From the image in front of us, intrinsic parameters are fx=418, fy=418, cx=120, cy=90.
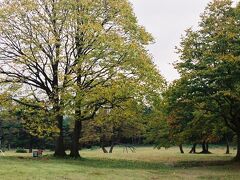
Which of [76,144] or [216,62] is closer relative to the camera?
[216,62]

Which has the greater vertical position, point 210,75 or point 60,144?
point 210,75

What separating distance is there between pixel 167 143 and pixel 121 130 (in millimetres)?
35886

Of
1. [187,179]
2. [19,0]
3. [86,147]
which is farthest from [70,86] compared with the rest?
[86,147]

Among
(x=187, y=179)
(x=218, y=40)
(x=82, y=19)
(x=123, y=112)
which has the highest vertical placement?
(x=82, y=19)

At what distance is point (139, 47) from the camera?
40.5m

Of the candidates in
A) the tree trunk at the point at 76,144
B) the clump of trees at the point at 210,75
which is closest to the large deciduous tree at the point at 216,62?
the clump of trees at the point at 210,75

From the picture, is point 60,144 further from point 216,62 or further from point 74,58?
point 216,62

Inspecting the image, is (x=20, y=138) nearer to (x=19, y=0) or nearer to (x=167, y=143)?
(x=167, y=143)

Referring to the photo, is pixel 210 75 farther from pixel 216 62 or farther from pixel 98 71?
pixel 98 71

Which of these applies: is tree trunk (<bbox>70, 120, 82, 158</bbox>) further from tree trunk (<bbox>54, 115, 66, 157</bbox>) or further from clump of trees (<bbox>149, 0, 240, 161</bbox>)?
clump of trees (<bbox>149, 0, 240, 161</bbox>)

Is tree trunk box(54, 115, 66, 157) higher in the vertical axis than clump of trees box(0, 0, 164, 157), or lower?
lower

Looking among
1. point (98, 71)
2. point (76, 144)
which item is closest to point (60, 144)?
point (76, 144)

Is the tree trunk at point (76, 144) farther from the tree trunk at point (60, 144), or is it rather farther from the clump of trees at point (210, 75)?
the clump of trees at point (210, 75)

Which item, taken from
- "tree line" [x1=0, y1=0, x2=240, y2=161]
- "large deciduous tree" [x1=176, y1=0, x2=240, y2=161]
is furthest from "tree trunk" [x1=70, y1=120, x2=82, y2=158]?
"large deciduous tree" [x1=176, y1=0, x2=240, y2=161]
